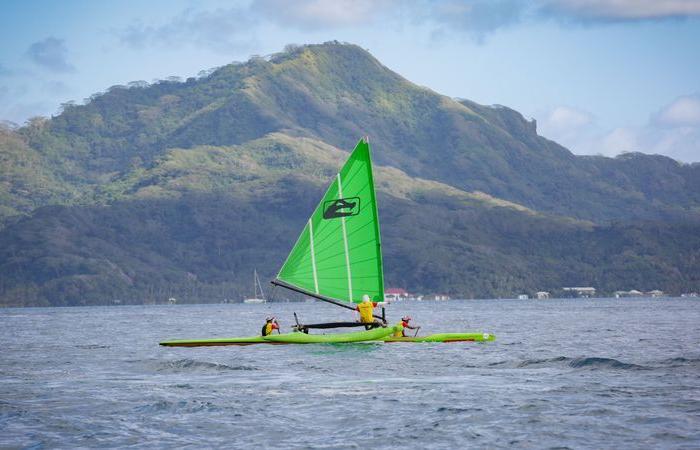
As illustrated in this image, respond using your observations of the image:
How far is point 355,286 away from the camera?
170 ft

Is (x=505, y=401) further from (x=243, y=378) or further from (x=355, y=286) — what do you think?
(x=355, y=286)

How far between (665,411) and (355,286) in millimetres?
22097

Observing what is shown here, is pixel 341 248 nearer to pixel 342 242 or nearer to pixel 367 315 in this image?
pixel 342 242

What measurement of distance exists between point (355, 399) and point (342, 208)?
17733mm

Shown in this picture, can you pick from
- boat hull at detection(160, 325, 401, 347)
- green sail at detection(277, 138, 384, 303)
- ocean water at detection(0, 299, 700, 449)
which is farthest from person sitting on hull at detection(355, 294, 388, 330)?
ocean water at detection(0, 299, 700, 449)

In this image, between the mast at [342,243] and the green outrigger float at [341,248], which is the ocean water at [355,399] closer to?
the green outrigger float at [341,248]

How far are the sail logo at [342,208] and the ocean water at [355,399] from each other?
6136 mm

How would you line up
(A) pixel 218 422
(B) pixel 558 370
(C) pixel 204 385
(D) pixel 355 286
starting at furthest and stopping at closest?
(D) pixel 355 286 < (B) pixel 558 370 < (C) pixel 204 385 < (A) pixel 218 422

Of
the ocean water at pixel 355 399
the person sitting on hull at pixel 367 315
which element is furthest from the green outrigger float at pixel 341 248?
the ocean water at pixel 355 399

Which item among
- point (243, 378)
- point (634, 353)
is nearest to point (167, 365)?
point (243, 378)

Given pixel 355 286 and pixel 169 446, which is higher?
pixel 355 286

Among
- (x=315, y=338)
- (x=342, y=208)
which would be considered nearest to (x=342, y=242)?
(x=342, y=208)

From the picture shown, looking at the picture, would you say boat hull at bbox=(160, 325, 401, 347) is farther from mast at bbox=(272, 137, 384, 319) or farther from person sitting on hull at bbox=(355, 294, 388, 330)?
mast at bbox=(272, 137, 384, 319)

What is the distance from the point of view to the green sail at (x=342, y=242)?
170ft
